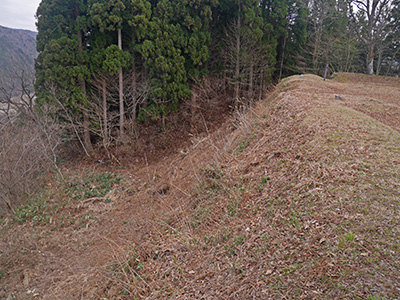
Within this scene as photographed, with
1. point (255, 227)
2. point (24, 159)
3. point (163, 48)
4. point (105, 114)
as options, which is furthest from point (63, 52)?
point (255, 227)

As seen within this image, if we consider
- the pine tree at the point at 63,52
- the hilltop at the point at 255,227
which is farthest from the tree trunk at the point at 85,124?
the hilltop at the point at 255,227

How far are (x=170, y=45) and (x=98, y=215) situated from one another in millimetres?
8888

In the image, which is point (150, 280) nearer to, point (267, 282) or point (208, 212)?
point (208, 212)

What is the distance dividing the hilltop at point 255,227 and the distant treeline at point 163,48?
5.43 m

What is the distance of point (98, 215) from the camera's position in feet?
26.7

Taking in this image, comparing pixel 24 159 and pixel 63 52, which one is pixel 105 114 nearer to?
pixel 63 52

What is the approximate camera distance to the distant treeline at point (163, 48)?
11.4 metres

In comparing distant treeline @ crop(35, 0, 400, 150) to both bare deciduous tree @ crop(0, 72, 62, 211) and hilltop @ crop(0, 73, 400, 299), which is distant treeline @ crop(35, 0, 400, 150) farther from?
hilltop @ crop(0, 73, 400, 299)

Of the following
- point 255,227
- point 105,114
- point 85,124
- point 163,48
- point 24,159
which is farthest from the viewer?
point 163,48

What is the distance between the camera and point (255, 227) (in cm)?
393

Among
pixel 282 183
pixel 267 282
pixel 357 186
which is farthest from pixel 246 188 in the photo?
pixel 267 282

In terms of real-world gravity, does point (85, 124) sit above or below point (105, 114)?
below

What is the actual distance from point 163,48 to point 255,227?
1114 centimetres

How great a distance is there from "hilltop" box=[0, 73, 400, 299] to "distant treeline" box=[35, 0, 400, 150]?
5.43 meters
